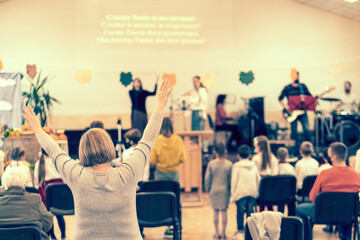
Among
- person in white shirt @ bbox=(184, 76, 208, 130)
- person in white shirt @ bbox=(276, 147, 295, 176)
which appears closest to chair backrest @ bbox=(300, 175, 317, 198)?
person in white shirt @ bbox=(276, 147, 295, 176)

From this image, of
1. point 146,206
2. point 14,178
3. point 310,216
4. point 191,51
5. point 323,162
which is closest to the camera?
point 14,178

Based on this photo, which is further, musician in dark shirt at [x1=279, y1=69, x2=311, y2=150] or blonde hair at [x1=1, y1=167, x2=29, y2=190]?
musician in dark shirt at [x1=279, y1=69, x2=311, y2=150]

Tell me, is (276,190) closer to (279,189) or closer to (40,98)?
(279,189)

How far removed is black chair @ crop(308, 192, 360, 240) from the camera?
3.81m

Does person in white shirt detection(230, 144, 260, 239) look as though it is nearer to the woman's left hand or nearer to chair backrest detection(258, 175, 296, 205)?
chair backrest detection(258, 175, 296, 205)

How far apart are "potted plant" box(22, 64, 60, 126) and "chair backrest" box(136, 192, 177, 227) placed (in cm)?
564

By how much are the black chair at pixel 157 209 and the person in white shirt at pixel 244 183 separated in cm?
110

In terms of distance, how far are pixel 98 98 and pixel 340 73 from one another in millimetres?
6191

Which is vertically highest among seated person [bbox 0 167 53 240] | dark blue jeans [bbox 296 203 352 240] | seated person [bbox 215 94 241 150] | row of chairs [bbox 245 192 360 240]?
seated person [bbox 215 94 241 150]

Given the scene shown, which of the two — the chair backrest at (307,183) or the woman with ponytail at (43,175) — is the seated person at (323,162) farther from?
the woman with ponytail at (43,175)

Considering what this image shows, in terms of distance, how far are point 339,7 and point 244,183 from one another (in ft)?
25.3

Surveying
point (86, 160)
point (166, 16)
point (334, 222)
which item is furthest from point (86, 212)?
point (166, 16)

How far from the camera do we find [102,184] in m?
1.81

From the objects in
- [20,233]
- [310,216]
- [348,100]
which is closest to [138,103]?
[310,216]
